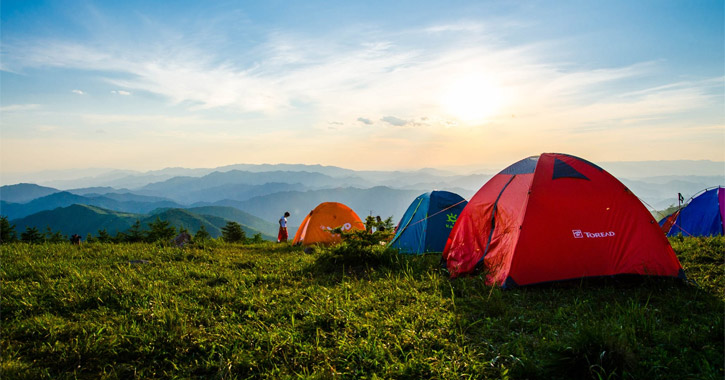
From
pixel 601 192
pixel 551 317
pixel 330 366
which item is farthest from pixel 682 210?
pixel 330 366

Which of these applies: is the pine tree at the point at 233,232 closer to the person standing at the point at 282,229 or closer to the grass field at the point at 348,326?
the person standing at the point at 282,229

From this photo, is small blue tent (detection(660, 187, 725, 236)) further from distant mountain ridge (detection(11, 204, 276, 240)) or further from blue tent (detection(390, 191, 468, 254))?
distant mountain ridge (detection(11, 204, 276, 240))

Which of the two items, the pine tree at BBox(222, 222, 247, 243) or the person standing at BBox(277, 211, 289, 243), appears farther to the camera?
the pine tree at BBox(222, 222, 247, 243)

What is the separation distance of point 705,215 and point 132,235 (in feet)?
73.0

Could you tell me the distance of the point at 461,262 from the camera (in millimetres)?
7625

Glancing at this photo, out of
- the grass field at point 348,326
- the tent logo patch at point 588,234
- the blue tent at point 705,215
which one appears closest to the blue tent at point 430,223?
the grass field at point 348,326

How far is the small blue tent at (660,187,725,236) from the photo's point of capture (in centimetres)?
1148

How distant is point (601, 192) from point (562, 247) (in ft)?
4.96

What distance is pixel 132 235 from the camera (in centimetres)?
1581

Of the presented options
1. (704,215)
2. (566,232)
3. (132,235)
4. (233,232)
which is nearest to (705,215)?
(704,215)

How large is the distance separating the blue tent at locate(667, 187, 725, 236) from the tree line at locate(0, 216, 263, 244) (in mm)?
17730

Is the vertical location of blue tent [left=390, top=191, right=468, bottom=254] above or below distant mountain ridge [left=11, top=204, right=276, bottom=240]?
above

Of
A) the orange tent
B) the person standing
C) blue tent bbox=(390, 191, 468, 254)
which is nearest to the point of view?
blue tent bbox=(390, 191, 468, 254)

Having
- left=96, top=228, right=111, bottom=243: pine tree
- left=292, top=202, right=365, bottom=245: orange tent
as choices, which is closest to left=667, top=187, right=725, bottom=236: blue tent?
left=292, top=202, right=365, bottom=245: orange tent
